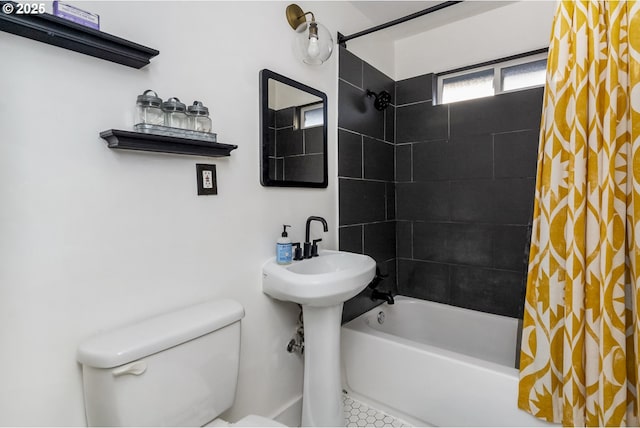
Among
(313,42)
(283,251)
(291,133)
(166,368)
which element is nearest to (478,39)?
(313,42)

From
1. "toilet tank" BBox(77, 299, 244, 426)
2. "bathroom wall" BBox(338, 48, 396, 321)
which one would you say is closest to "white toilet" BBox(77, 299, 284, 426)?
"toilet tank" BBox(77, 299, 244, 426)

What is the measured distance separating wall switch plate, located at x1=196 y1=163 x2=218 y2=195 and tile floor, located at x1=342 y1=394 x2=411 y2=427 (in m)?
1.43

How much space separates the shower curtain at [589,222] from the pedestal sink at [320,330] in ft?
2.52

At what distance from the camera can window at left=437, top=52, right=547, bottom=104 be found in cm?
216

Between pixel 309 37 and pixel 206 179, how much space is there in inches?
35.6

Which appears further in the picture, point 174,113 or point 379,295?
point 379,295

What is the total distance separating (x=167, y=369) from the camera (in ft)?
3.35

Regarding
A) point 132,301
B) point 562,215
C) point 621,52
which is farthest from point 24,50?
point 621,52

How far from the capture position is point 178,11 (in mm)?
1223

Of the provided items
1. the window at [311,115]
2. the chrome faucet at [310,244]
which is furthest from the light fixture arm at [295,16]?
the chrome faucet at [310,244]

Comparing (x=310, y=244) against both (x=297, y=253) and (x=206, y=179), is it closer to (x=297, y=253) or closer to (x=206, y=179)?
(x=297, y=253)

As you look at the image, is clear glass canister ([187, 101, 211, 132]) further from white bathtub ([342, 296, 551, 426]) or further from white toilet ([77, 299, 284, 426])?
white bathtub ([342, 296, 551, 426])

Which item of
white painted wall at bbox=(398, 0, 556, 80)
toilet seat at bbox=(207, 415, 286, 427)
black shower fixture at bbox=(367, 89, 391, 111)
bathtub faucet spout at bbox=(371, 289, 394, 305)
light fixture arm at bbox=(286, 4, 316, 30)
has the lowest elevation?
toilet seat at bbox=(207, 415, 286, 427)

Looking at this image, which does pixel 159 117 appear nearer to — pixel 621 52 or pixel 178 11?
pixel 178 11
